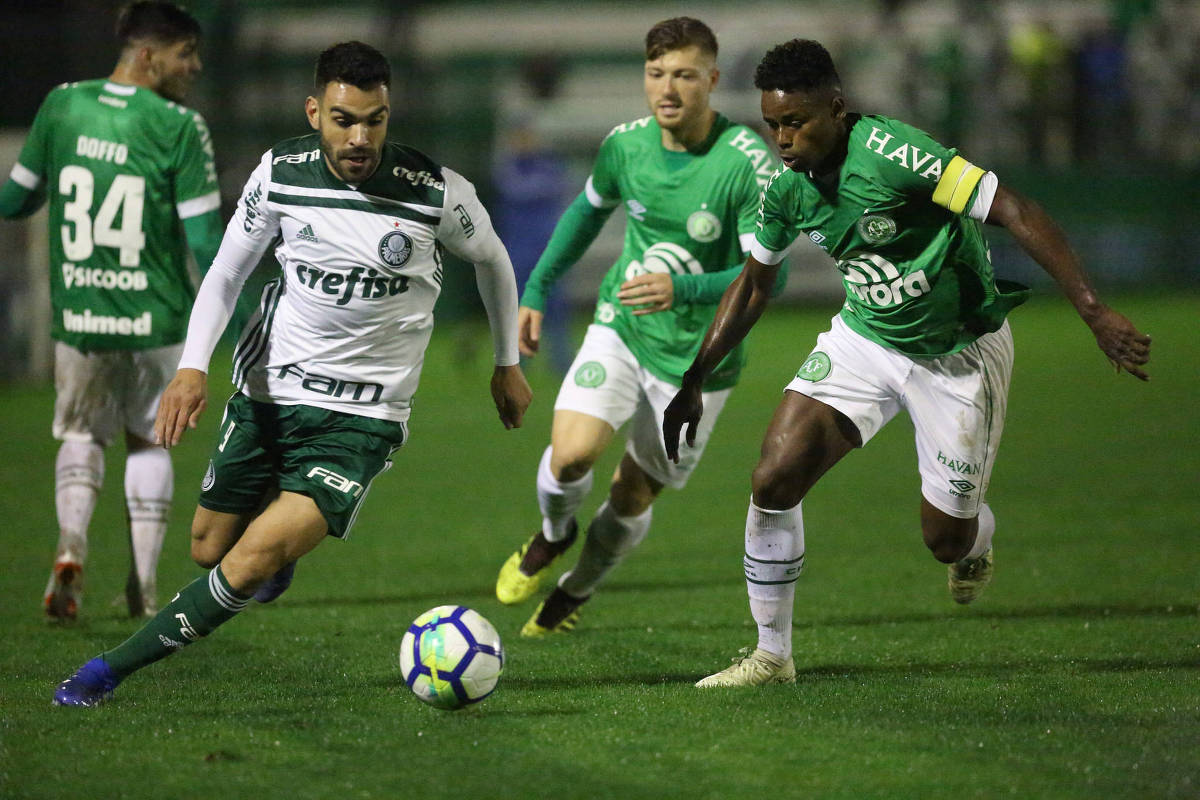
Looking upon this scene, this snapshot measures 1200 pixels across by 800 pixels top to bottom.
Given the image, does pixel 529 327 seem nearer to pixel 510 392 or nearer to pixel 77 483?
pixel 510 392

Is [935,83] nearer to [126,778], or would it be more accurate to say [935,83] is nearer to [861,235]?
[861,235]

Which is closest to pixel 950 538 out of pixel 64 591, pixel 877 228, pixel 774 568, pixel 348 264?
pixel 774 568

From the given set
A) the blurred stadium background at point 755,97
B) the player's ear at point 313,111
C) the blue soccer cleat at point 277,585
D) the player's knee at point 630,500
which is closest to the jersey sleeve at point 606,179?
the player's knee at point 630,500

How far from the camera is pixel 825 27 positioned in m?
26.9

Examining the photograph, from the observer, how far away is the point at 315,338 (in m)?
5.33

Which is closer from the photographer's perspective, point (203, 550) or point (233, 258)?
point (233, 258)

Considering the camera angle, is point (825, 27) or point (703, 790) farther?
point (825, 27)

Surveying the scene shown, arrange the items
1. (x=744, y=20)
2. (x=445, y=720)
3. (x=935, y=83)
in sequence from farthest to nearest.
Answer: (x=744, y=20) < (x=935, y=83) < (x=445, y=720)

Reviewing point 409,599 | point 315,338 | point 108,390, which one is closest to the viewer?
point 315,338

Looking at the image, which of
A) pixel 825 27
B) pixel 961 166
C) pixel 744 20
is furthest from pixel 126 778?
pixel 744 20

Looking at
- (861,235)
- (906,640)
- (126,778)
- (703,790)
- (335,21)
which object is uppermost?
(861,235)

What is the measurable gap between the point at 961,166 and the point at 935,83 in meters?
18.2

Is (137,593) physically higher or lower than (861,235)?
lower

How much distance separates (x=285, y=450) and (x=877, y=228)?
7.41ft
